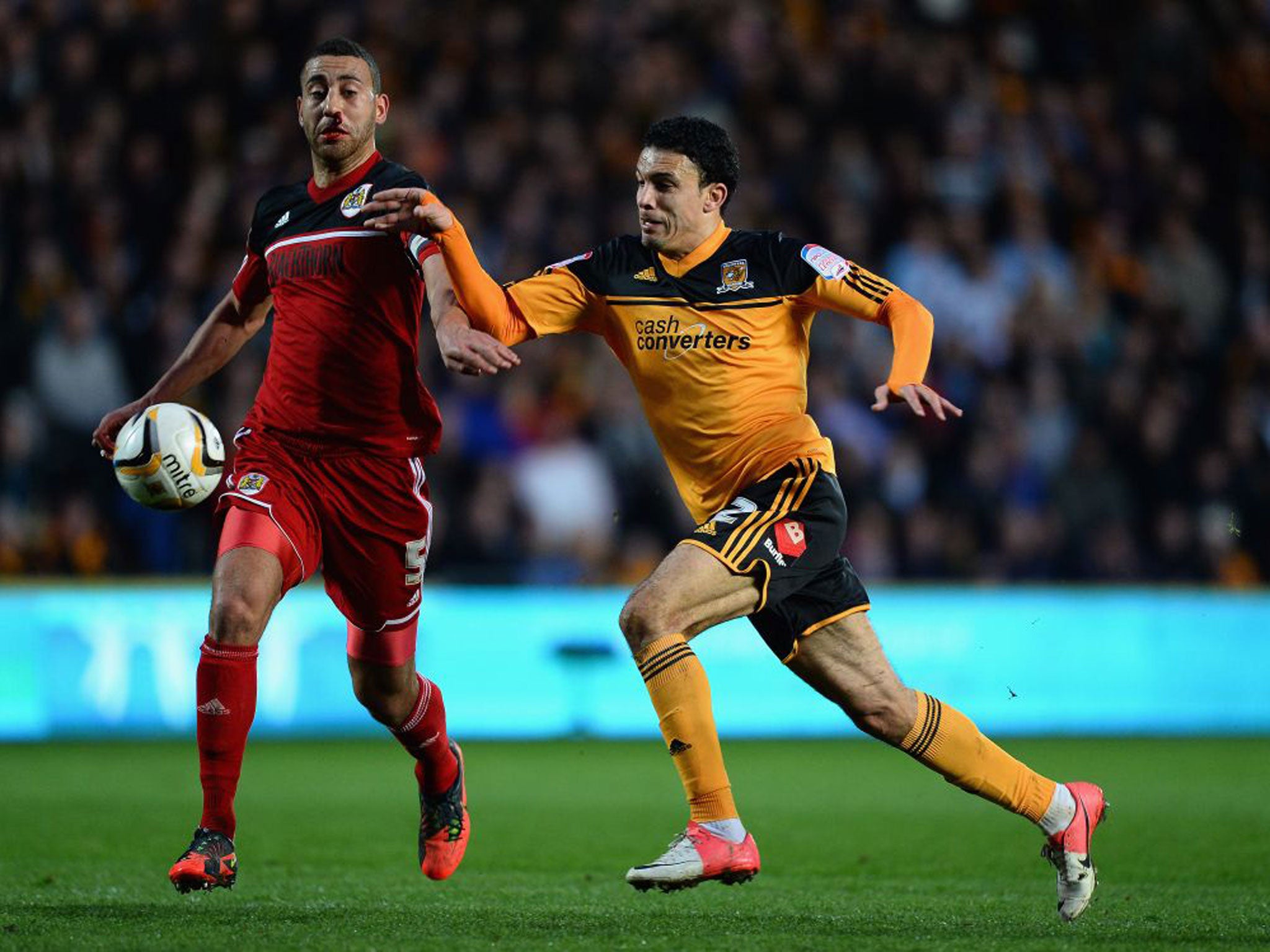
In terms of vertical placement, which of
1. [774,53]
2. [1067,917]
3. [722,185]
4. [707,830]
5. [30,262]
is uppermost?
[774,53]

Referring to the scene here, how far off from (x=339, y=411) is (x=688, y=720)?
156 centimetres

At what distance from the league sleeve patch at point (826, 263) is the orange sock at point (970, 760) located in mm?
1303

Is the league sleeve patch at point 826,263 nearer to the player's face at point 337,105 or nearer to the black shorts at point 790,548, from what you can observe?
the black shorts at point 790,548

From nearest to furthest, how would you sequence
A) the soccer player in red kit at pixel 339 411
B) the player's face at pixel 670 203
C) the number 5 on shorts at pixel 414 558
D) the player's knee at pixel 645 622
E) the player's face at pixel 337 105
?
the player's knee at pixel 645 622
the soccer player in red kit at pixel 339 411
the player's face at pixel 670 203
the player's face at pixel 337 105
the number 5 on shorts at pixel 414 558

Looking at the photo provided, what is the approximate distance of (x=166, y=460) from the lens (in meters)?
5.84

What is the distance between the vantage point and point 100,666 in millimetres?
11820

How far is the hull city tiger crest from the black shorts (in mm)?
576

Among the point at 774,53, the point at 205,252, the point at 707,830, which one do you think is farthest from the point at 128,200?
the point at 707,830

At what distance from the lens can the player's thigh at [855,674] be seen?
5.50 meters

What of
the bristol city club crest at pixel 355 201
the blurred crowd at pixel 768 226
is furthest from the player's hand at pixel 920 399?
the blurred crowd at pixel 768 226

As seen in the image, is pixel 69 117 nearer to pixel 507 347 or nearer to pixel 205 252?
pixel 205 252

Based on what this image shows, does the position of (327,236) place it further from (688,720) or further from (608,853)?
(608,853)

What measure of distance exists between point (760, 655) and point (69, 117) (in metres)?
6.67

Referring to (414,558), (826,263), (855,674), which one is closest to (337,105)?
(414,558)
